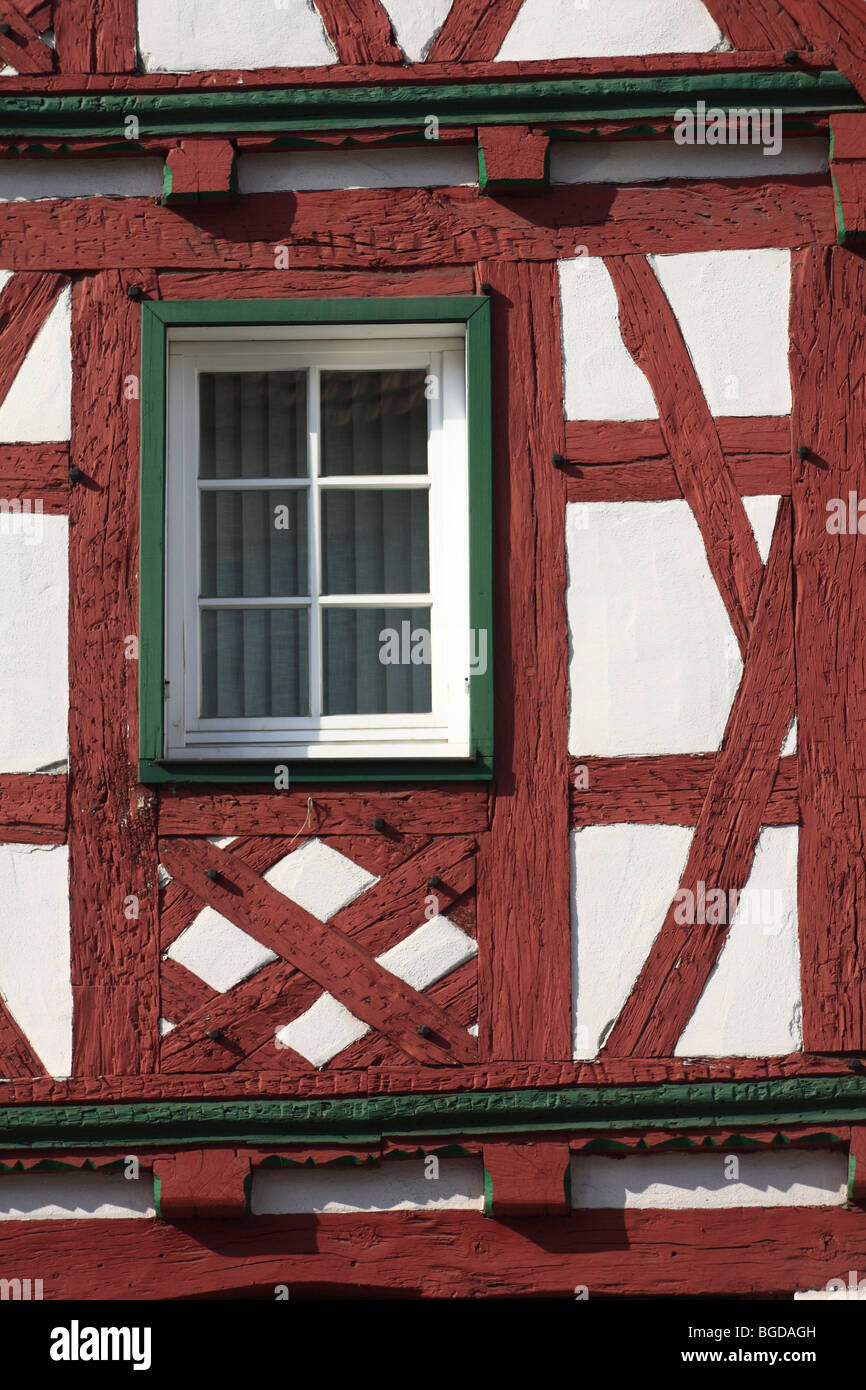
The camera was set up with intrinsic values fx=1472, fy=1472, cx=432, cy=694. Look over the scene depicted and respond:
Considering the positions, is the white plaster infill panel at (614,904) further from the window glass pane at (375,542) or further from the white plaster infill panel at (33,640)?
the white plaster infill panel at (33,640)

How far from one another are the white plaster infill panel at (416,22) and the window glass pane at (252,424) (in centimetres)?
112

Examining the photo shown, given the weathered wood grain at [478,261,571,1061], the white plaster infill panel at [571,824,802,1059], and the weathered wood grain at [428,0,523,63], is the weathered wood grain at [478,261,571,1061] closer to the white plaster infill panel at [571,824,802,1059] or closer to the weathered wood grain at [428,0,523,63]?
the white plaster infill panel at [571,824,802,1059]

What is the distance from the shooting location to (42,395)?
15.8 feet

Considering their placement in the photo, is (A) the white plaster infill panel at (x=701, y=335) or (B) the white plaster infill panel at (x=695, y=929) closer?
(B) the white plaster infill panel at (x=695, y=929)

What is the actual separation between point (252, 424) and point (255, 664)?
32.6 inches

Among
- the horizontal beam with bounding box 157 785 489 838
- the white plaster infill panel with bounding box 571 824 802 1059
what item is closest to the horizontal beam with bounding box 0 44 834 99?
the horizontal beam with bounding box 157 785 489 838

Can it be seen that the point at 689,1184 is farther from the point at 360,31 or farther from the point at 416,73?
the point at 360,31

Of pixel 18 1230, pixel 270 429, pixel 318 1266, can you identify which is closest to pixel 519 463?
pixel 270 429

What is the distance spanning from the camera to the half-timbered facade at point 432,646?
4609mm

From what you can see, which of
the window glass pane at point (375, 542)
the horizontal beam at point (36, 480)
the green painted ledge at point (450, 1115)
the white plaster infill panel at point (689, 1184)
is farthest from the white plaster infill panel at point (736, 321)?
the white plaster infill panel at point (689, 1184)

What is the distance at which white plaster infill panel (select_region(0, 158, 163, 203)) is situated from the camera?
16.1ft

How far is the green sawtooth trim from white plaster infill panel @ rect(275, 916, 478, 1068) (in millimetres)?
2640

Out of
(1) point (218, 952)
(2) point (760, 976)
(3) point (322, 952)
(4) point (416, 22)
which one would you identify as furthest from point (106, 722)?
(4) point (416, 22)

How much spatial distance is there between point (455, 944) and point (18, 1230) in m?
1.64
